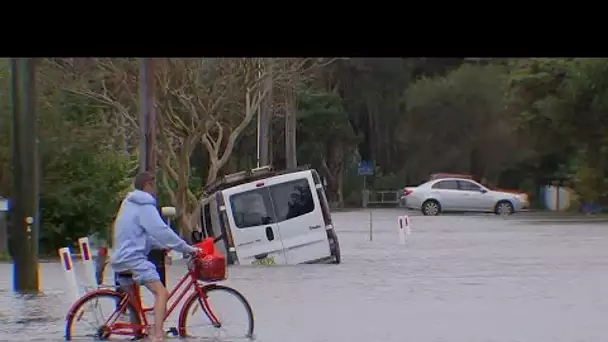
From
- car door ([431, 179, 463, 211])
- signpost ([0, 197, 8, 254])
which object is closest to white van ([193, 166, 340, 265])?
signpost ([0, 197, 8, 254])

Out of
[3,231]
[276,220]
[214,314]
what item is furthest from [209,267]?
[3,231]

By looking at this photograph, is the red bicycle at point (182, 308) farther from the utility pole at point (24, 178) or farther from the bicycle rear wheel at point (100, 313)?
the utility pole at point (24, 178)

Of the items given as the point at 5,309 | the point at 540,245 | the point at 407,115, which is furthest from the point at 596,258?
the point at 407,115

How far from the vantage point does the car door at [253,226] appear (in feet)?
80.5

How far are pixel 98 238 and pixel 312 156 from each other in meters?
36.5

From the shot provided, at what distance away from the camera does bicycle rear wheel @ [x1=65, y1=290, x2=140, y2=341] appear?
13055mm

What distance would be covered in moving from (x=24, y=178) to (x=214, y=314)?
7461mm

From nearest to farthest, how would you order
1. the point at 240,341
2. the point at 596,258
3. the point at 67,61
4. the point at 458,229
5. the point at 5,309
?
the point at 240,341 < the point at 5,309 < the point at 596,258 < the point at 67,61 < the point at 458,229

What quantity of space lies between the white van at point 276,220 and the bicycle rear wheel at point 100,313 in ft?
36.6

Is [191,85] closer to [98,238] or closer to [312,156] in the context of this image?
[98,238]

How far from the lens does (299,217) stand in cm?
2450

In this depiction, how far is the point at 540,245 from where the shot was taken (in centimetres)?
3103

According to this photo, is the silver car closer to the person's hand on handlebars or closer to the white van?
the white van

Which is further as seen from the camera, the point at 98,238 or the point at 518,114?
the point at 518,114
